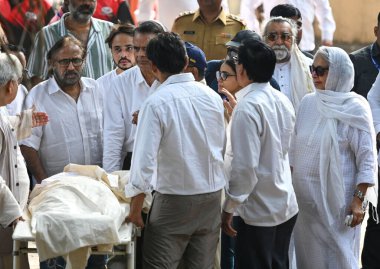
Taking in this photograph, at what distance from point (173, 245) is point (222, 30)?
122 inches

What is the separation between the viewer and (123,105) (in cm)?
562

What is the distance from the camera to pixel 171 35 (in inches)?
172

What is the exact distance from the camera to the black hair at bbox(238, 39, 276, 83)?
4.57 m

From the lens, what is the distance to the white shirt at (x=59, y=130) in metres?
5.50

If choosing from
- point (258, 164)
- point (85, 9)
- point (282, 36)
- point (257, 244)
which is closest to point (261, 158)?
point (258, 164)

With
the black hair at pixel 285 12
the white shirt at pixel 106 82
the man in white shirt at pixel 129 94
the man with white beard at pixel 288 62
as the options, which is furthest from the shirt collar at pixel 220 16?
the man in white shirt at pixel 129 94

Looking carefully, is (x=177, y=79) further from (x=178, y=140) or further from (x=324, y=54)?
(x=324, y=54)

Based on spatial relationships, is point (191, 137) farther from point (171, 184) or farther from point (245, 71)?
point (245, 71)

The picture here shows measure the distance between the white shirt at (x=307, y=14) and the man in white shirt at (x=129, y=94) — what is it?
10.1 feet

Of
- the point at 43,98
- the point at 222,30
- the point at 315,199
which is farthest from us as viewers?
the point at 222,30

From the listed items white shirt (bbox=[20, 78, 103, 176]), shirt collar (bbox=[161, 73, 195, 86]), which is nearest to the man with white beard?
white shirt (bbox=[20, 78, 103, 176])

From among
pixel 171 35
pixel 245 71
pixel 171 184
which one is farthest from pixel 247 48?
pixel 171 184

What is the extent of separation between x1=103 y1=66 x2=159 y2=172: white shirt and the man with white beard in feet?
3.52

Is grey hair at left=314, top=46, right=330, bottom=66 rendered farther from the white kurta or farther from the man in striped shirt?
the man in striped shirt
